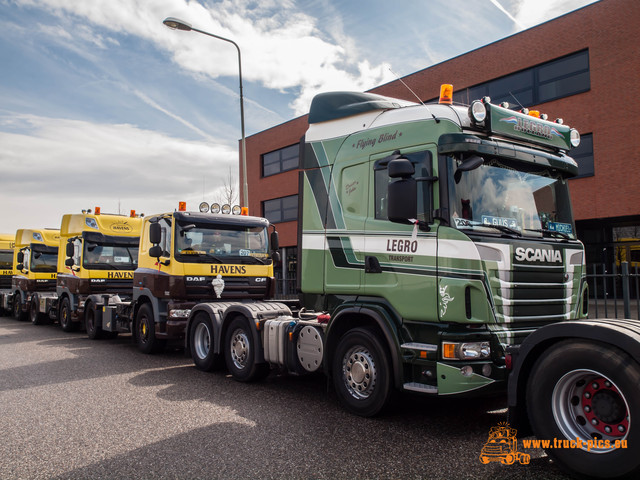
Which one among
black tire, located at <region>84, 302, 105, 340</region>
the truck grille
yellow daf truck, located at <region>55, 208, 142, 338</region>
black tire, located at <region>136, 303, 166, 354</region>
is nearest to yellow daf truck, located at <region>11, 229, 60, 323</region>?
yellow daf truck, located at <region>55, 208, 142, 338</region>

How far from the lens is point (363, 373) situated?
5.27 metres

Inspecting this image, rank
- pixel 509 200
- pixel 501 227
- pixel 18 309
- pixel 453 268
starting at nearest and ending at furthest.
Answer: pixel 453 268, pixel 501 227, pixel 509 200, pixel 18 309

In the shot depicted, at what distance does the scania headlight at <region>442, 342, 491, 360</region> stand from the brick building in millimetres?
10711

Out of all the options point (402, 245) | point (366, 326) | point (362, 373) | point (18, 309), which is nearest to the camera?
point (402, 245)

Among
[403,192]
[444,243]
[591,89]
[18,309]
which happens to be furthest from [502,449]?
[18,309]

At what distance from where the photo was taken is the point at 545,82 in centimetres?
1905

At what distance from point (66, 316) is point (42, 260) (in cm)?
445

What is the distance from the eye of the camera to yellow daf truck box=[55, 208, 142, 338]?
13328 millimetres

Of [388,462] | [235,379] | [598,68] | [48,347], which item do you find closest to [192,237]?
[235,379]

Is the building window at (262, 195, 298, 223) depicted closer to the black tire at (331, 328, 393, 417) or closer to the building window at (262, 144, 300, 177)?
the building window at (262, 144, 300, 177)

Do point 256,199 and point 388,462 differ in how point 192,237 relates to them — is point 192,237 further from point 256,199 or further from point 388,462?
point 256,199

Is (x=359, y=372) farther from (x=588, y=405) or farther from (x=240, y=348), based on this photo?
(x=240, y=348)

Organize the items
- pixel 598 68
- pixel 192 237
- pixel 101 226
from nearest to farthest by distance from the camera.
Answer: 1. pixel 192 237
2. pixel 101 226
3. pixel 598 68

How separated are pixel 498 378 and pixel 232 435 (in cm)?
239
